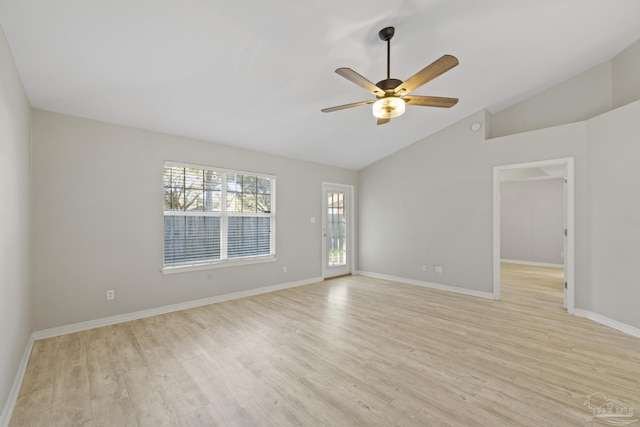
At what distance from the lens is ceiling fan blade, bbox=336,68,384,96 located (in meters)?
2.12

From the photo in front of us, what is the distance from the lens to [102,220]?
3.34 m

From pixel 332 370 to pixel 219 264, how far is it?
2.64m

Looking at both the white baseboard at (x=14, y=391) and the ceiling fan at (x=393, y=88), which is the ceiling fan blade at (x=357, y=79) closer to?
the ceiling fan at (x=393, y=88)

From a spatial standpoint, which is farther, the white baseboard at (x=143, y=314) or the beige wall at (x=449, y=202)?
the beige wall at (x=449, y=202)

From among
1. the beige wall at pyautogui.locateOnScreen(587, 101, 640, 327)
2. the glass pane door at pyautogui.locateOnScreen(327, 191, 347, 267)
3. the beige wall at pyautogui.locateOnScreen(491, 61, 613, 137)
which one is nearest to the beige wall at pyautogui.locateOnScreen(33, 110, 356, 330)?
the glass pane door at pyautogui.locateOnScreen(327, 191, 347, 267)

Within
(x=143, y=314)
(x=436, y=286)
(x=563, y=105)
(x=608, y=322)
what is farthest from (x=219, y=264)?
(x=563, y=105)

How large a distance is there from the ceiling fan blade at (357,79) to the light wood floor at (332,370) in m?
2.43

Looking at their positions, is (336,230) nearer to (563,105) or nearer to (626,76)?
(563,105)

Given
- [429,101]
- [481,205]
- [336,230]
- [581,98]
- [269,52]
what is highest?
[581,98]

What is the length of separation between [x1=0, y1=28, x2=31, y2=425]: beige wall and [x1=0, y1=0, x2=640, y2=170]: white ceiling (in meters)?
0.35

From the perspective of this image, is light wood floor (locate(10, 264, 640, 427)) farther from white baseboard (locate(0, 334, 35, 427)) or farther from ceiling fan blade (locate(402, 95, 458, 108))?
ceiling fan blade (locate(402, 95, 458, 108))

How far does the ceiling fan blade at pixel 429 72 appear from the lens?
6.60ft

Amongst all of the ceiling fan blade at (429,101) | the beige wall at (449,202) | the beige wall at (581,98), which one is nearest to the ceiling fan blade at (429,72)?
the ceiling fan blade at (429,101)

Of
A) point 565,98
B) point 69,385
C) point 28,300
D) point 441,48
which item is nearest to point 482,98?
point 565,98
